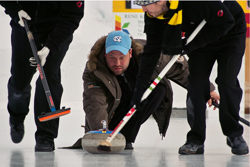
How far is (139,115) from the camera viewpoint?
8.59ft

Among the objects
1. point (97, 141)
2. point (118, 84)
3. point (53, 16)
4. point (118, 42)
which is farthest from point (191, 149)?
point (53, 16)

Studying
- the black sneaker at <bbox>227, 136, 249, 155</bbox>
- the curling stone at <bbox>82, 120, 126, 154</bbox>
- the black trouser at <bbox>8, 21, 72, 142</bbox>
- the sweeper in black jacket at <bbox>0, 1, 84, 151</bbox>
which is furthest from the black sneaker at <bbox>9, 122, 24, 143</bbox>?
the black sneaker at <bbox>227, 136, 249, 155</bbox>

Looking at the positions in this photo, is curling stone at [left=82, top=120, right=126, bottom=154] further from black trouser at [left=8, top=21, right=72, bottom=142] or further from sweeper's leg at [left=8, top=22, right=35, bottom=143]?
sweeper's leg at [left=8, top=22, right=35, bottom=143]

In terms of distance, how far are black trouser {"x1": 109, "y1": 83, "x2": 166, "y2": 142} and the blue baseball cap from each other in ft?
1.18

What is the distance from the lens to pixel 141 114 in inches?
103

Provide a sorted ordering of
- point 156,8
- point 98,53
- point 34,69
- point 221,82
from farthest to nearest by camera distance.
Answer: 1. point 98,53
2. point 34,69
3. point 221,82
4. point 156,8

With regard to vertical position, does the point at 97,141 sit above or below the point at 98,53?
below

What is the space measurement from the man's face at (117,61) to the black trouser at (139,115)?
0.89ft

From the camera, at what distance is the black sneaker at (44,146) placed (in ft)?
7.48

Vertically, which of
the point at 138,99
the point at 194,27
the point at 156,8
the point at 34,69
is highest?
the point at 156,8

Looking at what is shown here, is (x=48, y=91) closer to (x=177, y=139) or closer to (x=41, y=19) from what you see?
(x=41, y=19)

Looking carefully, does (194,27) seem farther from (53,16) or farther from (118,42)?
(53,16)

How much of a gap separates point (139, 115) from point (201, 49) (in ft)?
2.11

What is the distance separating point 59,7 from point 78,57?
2724 millimetres
